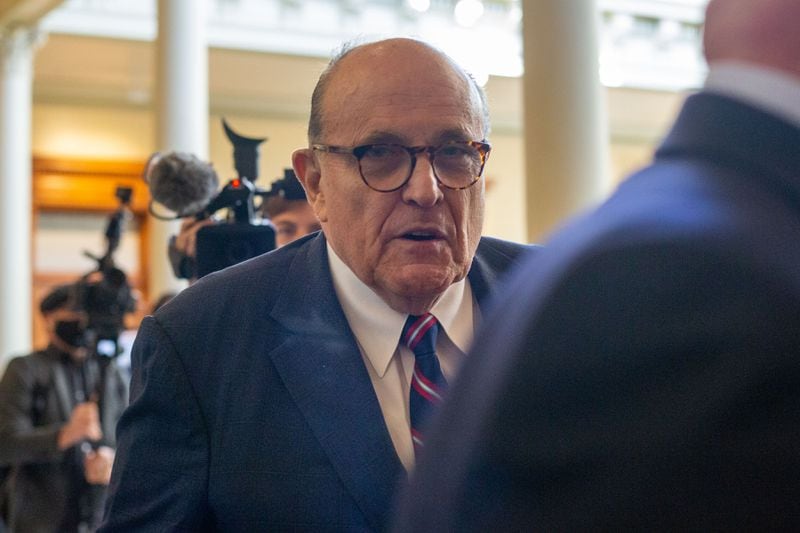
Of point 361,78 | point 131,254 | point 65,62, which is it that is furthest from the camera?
point 131,254

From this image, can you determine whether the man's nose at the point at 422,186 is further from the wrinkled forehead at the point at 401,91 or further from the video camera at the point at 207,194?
the video camera at the point at 207,194

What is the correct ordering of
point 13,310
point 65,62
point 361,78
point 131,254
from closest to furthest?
point 361,78
point 13,310
point 65,62
point 131,254

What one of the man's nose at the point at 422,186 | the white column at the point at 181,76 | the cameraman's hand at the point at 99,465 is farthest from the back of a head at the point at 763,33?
Answer: the white column at the point at 181,76

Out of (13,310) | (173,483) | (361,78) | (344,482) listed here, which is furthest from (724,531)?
(13,310)

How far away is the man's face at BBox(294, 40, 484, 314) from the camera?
1.76 m

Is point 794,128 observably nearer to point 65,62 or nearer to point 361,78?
point 361,78

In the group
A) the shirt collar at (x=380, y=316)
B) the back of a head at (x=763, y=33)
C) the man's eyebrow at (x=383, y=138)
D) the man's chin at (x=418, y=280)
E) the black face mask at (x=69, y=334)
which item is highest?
the man's eyebrow at (x=383, y=138)

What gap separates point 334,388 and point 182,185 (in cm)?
147

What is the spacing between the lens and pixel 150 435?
171 cm

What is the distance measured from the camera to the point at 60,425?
496 centimetres

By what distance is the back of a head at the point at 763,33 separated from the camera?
79 cm

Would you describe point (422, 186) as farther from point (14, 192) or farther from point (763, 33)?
point (14, 192)

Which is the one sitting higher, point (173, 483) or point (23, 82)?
point (23, 82)

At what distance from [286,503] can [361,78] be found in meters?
0.65
